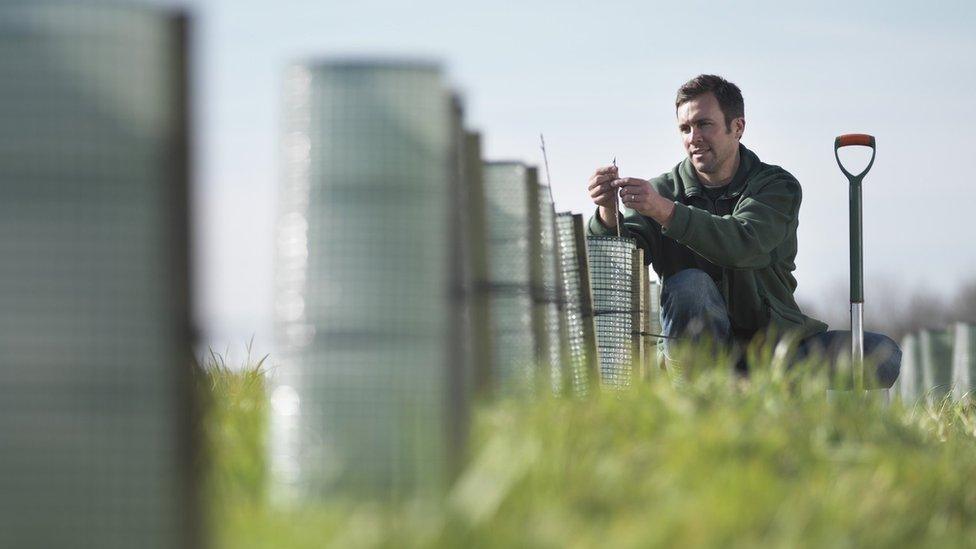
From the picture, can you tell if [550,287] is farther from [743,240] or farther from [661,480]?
[661,480]

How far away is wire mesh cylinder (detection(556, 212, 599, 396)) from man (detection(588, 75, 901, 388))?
446 mm

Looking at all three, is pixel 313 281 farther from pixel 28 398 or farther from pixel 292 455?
pixel 28 398

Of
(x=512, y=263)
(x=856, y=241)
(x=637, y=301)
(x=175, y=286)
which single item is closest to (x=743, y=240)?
(x=637, y=301)

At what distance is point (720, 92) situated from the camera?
7.79 m

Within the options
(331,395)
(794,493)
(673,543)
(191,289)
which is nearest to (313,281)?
(331,395)

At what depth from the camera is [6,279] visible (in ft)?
8.18

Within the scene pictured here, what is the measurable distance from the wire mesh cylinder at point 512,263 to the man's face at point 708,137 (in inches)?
101

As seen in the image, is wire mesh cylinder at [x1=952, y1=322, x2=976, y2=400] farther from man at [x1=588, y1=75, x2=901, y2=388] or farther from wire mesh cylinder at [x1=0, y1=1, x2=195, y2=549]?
wire mesh cylinder at [x1=0, y1=1, x2=195, y2=549]

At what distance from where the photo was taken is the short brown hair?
A: 7.79m

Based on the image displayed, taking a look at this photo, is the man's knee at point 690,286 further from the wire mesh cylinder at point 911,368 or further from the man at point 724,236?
the wire mesh cylinder at point 911,368

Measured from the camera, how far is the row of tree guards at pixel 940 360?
42.4ft

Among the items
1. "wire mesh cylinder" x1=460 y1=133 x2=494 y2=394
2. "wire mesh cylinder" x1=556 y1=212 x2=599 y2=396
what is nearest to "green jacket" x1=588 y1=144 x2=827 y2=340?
"wire mesh cylinder" x1=556 y1=212 x2=599 y2=396

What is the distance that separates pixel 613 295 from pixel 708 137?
1.13 meters

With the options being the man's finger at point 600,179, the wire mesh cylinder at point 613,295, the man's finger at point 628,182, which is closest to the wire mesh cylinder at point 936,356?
the wire mesh cylinder at point 613,295
